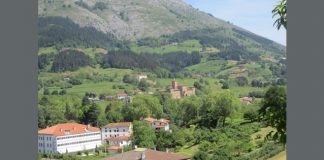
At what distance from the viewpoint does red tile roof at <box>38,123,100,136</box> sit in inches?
843

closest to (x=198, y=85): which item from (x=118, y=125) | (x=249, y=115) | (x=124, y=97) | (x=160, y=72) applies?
(x=160, y=72)

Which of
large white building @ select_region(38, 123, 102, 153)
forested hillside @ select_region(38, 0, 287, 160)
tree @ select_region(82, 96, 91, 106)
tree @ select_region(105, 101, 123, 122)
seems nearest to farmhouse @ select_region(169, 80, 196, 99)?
forested hillside @ select_region(38, 0, 287, 160)

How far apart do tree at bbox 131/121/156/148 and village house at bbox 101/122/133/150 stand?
0.84 ft

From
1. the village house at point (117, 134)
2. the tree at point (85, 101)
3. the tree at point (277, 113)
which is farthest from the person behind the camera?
the tree at point (85, 101)

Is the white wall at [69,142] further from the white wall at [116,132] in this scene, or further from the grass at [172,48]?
the grass at [172,48]

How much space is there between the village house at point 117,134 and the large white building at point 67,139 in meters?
0.42

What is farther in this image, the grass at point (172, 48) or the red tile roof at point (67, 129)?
the grass at point (172, 48)

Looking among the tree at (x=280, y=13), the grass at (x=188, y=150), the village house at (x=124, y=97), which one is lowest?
the grass at (x=188, y=150)

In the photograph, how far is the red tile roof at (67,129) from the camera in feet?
70.3

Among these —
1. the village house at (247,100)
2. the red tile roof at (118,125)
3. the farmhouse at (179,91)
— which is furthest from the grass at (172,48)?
the red tile roof at (118,125)

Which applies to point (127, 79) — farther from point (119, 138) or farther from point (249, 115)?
point (249, 115)

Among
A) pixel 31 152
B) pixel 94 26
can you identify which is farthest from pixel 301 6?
pixel 94 26

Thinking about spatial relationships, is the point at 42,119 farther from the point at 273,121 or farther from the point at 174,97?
the point at 273,121

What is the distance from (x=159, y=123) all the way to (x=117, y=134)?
2.07m
